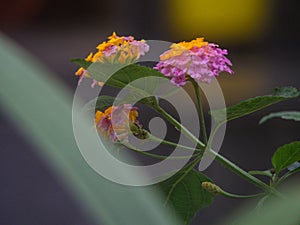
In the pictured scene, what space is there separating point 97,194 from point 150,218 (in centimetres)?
2


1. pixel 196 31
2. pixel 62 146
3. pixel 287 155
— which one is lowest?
pixel 287 155

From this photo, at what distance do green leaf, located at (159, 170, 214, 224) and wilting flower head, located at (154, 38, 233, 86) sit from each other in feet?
0.26

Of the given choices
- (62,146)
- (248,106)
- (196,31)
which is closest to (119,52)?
(248,106)

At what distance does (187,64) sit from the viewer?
17.9 inches

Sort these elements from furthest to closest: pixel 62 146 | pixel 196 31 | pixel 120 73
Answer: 1. pixel 196 31
2. pixel 120 73
3. pixel 62 146

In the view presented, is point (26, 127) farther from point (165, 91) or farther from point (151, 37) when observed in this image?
point (151, 37)

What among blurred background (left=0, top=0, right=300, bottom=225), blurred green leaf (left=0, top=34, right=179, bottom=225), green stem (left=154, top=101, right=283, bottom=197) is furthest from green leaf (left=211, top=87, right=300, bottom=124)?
blurred background (left=0, top=0, right=300, bottom=225)

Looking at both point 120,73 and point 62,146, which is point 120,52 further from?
point 62,146

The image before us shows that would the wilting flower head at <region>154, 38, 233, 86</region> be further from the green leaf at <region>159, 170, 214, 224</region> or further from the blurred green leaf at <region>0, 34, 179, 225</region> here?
the blurred green leaf at <region>0, 34, 179, 225</region>

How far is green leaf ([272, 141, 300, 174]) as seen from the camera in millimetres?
469

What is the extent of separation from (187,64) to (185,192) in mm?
104

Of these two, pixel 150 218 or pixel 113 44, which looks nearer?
pixel 150 218

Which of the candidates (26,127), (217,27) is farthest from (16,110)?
(217,27)

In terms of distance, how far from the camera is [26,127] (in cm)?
19
